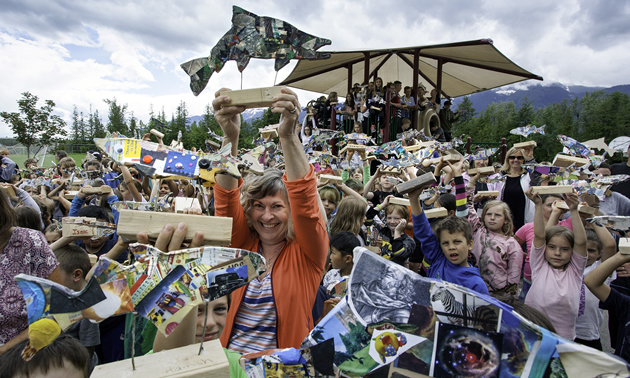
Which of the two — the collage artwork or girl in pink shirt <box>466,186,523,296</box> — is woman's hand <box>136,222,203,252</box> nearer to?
the collage artwork

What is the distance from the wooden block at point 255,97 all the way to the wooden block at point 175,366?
863mm

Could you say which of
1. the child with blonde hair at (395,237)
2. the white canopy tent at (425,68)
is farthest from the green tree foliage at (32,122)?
the child with blonde hair at (395,237)

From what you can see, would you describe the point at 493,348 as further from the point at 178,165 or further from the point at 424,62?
the point at 424,62

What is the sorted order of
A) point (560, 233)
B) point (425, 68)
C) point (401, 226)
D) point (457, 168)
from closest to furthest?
point (560, 233)
point (457, 168)
point (401, 226)
point (425, 68)

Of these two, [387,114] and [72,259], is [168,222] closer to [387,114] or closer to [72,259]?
[72,259]

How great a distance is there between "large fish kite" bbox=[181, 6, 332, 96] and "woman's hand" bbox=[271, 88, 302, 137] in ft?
0.84

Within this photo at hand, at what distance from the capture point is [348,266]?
279 cm

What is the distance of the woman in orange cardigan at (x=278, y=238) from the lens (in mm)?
1423

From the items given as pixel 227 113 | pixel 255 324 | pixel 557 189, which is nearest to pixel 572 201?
pixel 557 189

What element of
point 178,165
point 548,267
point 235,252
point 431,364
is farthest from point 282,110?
point 548,267

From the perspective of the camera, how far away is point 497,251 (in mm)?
3184

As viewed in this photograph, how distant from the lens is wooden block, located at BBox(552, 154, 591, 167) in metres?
3.68

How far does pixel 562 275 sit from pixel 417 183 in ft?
5.08

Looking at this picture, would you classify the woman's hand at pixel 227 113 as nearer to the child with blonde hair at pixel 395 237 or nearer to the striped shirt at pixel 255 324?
the striped shirt at pixel 255 324
